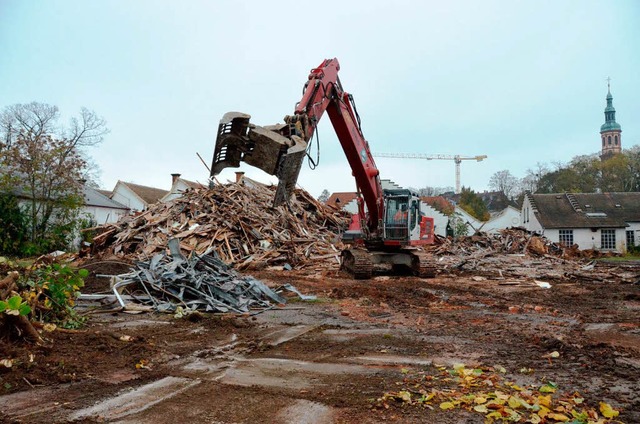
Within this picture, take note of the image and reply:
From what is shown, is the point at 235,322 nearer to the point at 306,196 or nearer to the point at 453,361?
the point at 453,361

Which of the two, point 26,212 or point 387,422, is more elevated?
point 26,212

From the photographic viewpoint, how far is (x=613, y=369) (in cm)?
546

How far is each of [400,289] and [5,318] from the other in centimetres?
937

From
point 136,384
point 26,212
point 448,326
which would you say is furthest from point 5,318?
point 26,212

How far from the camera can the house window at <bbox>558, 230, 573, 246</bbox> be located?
4019 centimetres

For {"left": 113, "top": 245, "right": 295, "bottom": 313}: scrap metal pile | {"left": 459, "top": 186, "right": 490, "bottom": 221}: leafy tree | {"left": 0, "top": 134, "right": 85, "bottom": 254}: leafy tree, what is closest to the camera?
{"left": 113, "top": 245, "right": 295, "bottom": 313}: scrap metal pile

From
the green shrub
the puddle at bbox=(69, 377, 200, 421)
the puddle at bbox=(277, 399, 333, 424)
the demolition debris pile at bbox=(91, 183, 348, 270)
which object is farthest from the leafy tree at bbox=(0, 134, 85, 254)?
the puddle at bbox=(277, 399, 333, 424)

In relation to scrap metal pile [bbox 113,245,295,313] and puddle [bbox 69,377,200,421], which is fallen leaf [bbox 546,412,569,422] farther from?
scrap metal pile [bbox 113,245,295,313]

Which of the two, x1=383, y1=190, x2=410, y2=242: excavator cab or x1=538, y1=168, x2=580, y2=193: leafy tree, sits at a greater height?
x1=538, y1=168, x2=580, y2=193: leafy tree

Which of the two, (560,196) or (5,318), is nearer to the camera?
(5,318)

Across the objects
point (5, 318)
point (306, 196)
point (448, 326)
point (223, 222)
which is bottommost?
point (448, 326)

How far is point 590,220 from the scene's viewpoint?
4019 cm

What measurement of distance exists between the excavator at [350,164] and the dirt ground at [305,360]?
116 inches

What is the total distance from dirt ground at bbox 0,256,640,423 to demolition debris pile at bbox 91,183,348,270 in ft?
30.5
